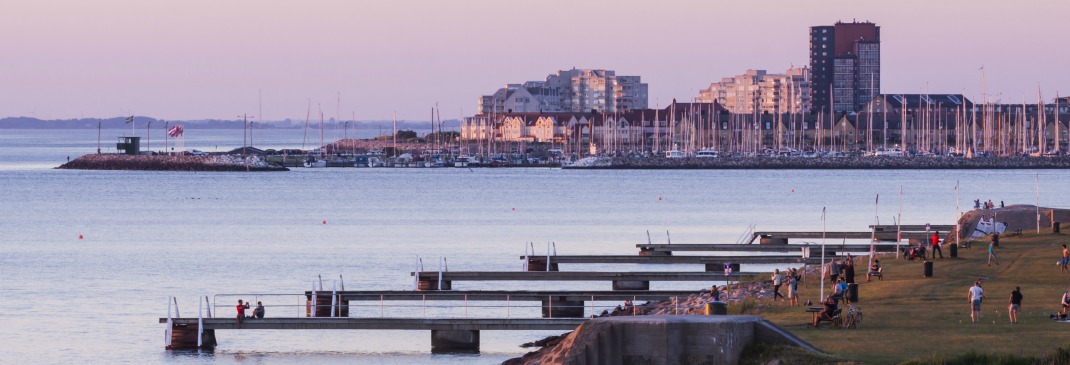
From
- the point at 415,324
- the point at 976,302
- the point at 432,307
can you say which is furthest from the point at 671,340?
the point at 432,307

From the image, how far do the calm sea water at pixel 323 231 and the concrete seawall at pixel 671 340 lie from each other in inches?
395

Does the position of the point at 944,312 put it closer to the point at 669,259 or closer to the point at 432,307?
the point at 432,307

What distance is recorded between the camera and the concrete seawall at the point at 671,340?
1222 inches

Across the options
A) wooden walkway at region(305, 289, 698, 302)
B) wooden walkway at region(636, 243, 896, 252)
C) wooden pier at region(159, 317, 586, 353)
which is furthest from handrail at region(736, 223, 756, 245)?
wooden pier at region(159, 317, 586, 353)

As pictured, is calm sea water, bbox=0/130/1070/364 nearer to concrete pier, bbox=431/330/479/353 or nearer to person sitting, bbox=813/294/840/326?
concrete pier, bbox=431/330/479/353

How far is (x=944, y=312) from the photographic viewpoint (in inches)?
1463

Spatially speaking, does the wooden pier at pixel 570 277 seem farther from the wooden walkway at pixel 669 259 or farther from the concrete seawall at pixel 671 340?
the concrete seawall at pixel 671 340

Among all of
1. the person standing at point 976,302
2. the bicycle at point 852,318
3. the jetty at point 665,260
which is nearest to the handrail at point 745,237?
the jetty at point 665,260

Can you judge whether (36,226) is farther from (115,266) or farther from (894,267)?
(894,267)

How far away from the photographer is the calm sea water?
47.0 m

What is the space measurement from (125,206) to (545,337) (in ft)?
287

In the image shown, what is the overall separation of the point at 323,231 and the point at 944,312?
2456 inches

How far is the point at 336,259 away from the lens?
74.6 meters

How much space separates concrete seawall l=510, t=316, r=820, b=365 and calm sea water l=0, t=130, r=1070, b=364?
1004cm
